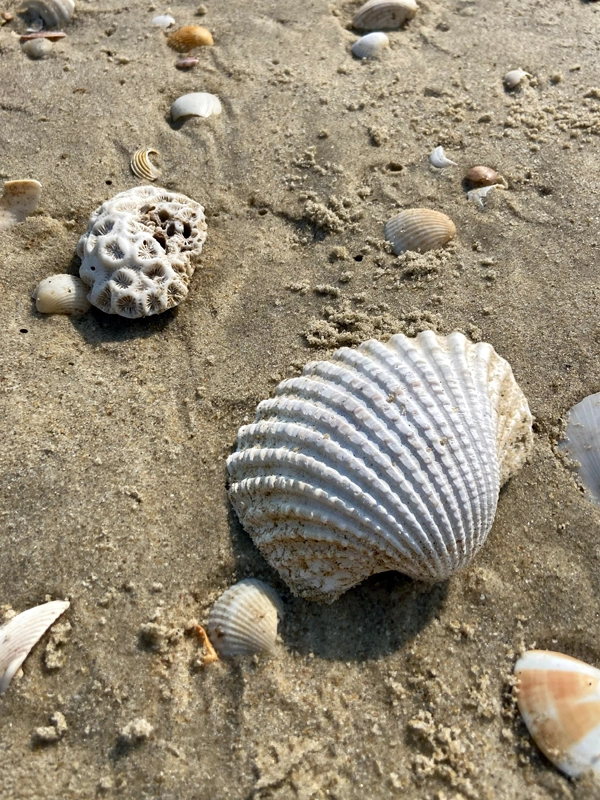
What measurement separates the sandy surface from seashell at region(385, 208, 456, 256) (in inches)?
3.3

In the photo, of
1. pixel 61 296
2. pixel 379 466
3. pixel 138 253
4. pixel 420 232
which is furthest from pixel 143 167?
pixel 379 466

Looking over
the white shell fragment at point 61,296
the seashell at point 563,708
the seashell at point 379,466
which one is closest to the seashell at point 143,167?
the white shell fragment at point 61,296

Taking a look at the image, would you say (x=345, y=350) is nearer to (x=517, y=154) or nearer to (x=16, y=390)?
(x=16, y=390)

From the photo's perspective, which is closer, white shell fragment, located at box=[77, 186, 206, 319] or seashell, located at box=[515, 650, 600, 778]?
seashell, located at box=[515, 650, 600, 778]

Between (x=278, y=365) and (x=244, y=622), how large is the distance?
126 cm

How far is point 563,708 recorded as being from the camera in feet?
6.95

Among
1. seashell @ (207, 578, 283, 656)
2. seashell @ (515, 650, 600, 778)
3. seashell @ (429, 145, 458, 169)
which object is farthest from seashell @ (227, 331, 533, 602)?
seashell @ (429, 145, 458, 169)

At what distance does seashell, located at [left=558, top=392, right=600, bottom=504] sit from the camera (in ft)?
8.59

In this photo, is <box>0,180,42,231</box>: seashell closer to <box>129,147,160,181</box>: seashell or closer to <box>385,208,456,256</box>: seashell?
<box>129,147,160,181</box>: seashell

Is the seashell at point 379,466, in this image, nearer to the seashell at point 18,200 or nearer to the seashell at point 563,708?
the seashell at point 563,708

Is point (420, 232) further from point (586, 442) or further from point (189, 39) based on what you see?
point (189, 39)

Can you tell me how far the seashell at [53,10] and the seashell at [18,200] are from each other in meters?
1.86

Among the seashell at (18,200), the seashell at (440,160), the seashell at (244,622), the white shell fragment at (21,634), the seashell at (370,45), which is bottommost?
the white shell fragment at (21,634)

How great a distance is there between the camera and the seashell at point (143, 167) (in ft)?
11.7
